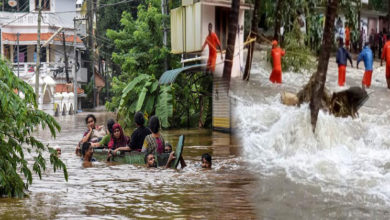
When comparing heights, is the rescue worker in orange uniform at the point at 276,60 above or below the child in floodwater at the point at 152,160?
above

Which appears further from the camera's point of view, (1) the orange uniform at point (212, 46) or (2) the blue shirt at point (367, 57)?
(2) the blue shirt at point (367, 57)

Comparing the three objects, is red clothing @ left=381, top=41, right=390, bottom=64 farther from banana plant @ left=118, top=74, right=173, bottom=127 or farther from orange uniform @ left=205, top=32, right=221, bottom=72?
banana plant @ left=118, top=74, right=173, bottom=127

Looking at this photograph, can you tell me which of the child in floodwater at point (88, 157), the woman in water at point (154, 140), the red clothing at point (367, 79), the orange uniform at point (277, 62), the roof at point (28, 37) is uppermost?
the roof at point (28, 37)

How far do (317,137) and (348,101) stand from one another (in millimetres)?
795

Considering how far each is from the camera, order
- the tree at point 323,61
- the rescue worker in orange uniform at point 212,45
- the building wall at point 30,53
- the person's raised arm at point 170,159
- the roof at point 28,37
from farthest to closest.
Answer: the building wall at point 30,53
the roof at point 28,37
the person's raised arm at point 170,159
the tree at point 323,61
the rescue worker in orange uniform at point 212,45

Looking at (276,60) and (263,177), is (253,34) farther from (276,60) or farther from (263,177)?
(263,177)

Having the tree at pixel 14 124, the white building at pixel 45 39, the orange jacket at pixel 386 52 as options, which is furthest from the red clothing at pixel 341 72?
the white building at pixel 45 39

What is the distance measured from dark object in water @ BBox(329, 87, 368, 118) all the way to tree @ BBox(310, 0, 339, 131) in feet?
1.79

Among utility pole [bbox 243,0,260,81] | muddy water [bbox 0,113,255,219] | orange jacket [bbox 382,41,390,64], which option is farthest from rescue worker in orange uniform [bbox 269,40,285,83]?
orange jacket [bbox 382,41,390,64]

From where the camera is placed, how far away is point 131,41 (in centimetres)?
2594

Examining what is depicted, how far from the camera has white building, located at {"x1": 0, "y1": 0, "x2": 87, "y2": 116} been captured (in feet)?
133

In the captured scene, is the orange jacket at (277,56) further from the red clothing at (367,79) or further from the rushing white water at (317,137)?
the red clothing at (367,79)

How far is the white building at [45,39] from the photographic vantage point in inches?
1597

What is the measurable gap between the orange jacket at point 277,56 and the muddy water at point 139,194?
5.39 feet
